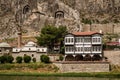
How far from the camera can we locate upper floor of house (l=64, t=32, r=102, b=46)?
268 ft

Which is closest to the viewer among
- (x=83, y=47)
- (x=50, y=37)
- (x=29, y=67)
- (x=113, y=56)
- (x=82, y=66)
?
(x=82, y=66)

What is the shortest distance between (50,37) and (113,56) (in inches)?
665

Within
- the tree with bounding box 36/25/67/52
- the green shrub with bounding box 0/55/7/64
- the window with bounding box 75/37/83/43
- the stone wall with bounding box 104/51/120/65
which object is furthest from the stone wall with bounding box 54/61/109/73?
the green shrub with bounding box 0/55/7/64

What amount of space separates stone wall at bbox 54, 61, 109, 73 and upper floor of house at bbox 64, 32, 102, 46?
6721 millimetres

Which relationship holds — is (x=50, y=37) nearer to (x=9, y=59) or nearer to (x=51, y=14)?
(x=9, y=59)

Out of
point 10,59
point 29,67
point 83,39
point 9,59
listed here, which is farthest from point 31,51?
point 83,39

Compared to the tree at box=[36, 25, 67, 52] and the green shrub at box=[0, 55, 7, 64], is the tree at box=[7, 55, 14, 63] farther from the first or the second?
the tree at box=[36, 25, 67, 52]

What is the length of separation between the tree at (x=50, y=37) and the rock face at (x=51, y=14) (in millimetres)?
15111

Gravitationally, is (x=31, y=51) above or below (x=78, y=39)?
below

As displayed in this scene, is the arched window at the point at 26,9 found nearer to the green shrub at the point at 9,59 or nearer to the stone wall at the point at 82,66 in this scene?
the green shrub at the point at 9,59

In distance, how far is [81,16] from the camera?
116062mm

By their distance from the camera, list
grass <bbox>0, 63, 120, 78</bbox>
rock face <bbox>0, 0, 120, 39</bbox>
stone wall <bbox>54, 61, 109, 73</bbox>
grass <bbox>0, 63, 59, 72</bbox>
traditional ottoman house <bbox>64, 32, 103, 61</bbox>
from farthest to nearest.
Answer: rock face <bbox>0, 0, 120, 39</bbox> → traditional ottoman house <bbox>64, 32, 103, 61</bbox> → grass <bbox>0, 63, 59, 72</bbox> → stone wall <bbox>54, 61, 109, 73</bbox> → grass <bbox>0, 63, 120, 78</bbox>

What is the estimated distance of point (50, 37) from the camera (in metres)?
88.1

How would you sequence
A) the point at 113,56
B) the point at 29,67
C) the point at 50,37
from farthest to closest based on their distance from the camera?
1. the point at 50,37
2. the point at 113,56
3. the point at 29,67
